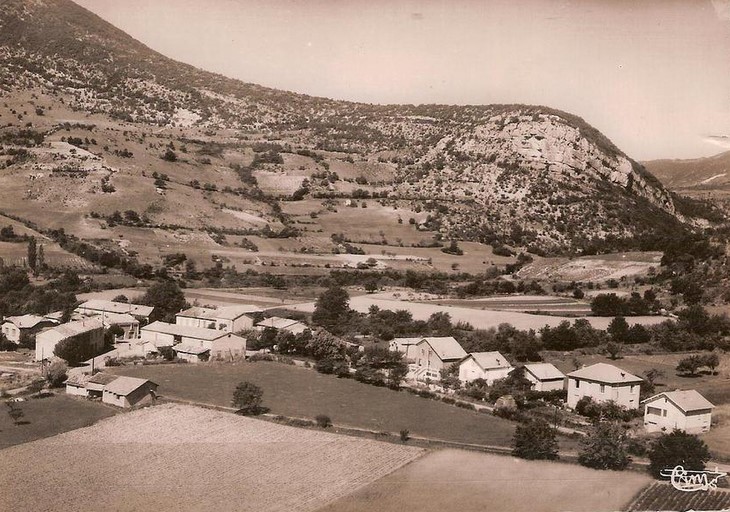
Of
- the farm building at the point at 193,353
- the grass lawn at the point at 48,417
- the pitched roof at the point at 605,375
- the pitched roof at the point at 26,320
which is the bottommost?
the farm building at the point at 193,353

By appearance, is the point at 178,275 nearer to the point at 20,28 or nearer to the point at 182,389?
the point at 182,389

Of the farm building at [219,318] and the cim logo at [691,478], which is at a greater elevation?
the cim logo at [691,478]

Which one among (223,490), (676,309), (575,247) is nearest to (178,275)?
(676,309)

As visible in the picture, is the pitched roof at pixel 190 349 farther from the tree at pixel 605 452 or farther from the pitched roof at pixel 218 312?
the tree at pixel 605 452

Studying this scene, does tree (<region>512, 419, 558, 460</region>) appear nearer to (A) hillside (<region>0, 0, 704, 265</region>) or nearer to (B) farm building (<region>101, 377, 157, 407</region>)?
(B) farm building (<region>101, 377, 157, 407</region>)

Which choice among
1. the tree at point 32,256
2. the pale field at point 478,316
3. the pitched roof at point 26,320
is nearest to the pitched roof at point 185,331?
the pitched roof at point 26,320

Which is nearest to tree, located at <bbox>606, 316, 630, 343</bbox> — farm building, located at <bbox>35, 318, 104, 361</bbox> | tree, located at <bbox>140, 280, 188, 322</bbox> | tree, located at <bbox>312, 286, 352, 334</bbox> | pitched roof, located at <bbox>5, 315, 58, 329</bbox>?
tree, located at <bbox>312, 286, 352, 334</bbox>
